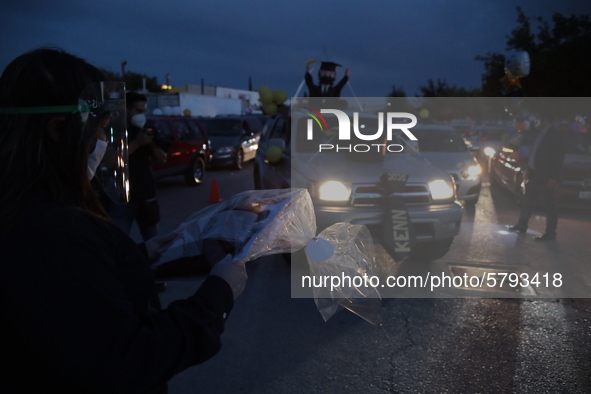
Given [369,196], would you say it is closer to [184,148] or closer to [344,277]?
[344,277]

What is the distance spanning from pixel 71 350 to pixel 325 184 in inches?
182

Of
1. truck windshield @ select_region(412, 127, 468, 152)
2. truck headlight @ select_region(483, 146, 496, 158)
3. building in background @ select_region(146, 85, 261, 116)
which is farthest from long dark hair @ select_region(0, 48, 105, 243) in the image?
building in background @ select_region(146, 85, 261, 116)

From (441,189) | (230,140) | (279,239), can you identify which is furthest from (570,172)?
(230,140)

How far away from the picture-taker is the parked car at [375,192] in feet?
18.2

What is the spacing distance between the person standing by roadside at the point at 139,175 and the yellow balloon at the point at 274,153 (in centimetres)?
203

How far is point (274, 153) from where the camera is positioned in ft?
22.1

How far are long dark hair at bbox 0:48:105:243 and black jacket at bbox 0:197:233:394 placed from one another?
52 millimetres

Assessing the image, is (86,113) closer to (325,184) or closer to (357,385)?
(357,385)

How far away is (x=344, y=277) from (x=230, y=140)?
15589 mm

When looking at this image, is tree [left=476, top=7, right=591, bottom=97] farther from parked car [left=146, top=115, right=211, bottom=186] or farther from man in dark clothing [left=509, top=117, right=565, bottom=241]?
parked car [left=146, top=115, right=211, bottom=186]

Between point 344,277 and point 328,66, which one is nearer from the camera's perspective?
point 344,277

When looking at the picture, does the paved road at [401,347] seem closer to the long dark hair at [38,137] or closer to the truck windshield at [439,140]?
the long dark hair at [38,137]

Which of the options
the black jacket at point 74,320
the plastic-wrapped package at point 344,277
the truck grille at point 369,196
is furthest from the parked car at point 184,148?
the black jacket at point 74,320

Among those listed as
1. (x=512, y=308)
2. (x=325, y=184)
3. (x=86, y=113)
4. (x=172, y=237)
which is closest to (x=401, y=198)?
(x=325, y=184)
